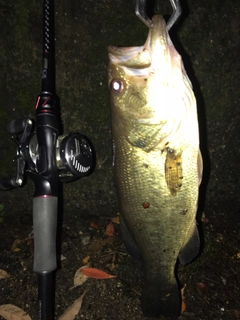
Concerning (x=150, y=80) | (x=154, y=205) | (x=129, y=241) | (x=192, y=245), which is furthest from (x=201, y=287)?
(x=150, y=80)

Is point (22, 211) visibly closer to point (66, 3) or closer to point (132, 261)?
point (132, 261)

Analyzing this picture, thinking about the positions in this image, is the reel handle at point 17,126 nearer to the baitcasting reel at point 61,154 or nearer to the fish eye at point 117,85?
the baitcasting reel at point 61,154

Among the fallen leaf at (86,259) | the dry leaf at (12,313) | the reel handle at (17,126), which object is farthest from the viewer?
the fallen leaf at (86,259)

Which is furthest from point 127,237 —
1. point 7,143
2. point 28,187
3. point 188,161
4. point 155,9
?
point 155,9

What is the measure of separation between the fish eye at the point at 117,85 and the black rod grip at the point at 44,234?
0.86 m

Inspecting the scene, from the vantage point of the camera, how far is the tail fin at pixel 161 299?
255 centimetres

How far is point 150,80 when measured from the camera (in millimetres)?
1943

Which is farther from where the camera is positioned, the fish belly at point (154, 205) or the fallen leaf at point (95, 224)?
the fallen leaf at point (95, 224)

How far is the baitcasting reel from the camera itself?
7.20ft

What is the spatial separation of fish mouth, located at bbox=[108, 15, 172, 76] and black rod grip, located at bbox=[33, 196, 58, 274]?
102 centimetres

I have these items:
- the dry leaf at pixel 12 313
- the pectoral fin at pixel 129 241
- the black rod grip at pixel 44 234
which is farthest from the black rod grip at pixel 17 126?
the dry leaf at pixel 12 313

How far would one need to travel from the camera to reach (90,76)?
124 inches

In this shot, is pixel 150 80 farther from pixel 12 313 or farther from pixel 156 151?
pixel 12 313

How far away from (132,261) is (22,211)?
1.29m
